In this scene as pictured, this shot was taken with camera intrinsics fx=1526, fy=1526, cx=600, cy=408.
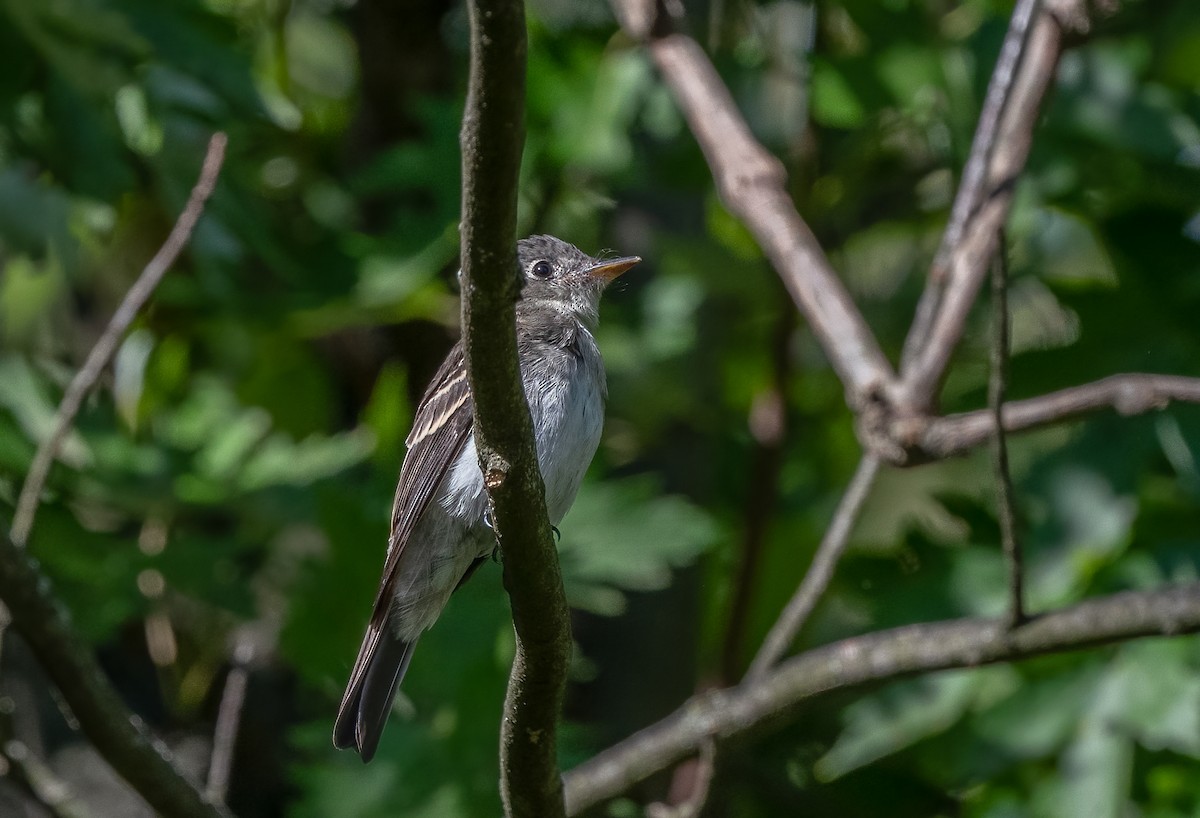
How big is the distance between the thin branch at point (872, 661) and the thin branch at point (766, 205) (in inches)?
22.7

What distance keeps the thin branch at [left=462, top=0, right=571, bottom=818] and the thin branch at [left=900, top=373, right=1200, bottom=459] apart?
3.71 feet

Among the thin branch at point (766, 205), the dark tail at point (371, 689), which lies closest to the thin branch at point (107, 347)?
the dark tail at point (371, 689)

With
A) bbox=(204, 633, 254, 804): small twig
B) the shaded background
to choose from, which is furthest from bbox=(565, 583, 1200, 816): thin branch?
bbox=(204, 633, 254, 804): small twig

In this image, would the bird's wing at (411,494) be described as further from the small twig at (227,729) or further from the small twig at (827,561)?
the small twig at (827,561)

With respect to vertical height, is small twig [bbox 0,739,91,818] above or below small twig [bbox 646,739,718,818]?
above

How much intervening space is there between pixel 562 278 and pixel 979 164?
1207mm

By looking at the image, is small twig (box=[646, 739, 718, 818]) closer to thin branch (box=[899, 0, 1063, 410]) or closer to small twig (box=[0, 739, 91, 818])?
thin branch (box=[899, 0, 1063, 410])

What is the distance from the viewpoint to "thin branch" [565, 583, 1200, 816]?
3.23 m

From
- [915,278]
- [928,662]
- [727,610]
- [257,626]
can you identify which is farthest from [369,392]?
[928,662]

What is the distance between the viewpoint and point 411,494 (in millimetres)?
3814

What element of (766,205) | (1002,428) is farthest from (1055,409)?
(766,205)

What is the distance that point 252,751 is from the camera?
5.35 m

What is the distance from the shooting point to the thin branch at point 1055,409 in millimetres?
3197

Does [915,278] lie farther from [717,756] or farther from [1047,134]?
[717,756]
